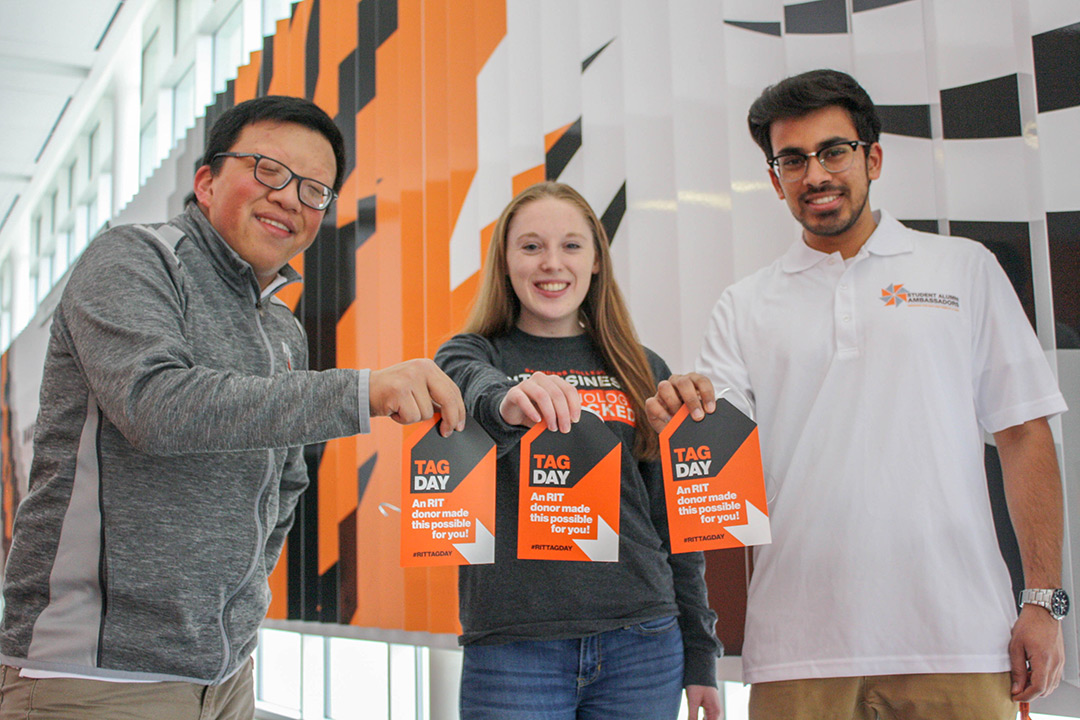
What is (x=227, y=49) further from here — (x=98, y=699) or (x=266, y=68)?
(x=98, y=699)

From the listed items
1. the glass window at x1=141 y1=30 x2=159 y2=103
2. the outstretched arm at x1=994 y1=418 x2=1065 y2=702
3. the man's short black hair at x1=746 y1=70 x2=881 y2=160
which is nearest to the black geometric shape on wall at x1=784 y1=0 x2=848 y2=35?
the man's short black hair at x1=746 y1=70 x2=881 y2=160

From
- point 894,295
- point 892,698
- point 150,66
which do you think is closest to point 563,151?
point 894,295

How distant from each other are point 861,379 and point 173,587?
1112 mm

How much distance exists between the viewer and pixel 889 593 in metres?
1.27

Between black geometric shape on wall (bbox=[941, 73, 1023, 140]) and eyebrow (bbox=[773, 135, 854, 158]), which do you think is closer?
eyebrow (bbox=[773, 135, 854, 158])

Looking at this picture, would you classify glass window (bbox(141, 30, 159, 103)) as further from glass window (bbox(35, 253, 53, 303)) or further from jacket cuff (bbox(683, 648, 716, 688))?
jacket cuff (bbox(683, 648, 716, 688))

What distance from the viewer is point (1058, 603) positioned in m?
1.25

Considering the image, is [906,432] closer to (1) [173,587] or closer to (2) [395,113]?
(1) [173,587]

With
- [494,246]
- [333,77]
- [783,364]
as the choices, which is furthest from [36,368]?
[783,364]

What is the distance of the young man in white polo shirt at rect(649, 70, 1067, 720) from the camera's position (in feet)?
4.06

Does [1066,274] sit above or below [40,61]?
below

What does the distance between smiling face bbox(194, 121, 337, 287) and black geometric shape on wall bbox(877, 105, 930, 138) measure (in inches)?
44.4

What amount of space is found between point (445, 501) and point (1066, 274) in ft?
3.98

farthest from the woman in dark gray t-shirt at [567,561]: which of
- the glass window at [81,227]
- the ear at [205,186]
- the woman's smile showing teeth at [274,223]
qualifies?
the glass window at [81,227]
